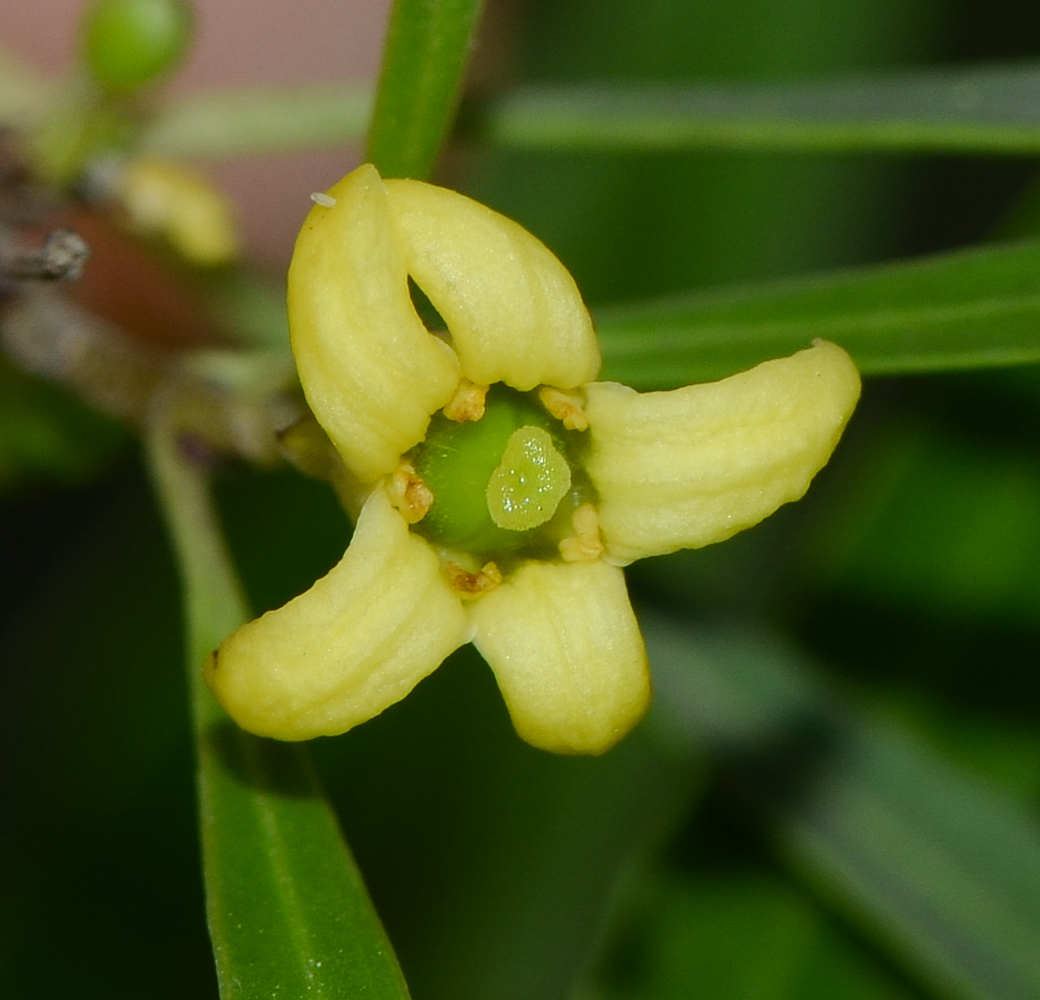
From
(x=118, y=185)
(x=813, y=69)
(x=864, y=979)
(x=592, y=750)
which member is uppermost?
(x=813, y=69)

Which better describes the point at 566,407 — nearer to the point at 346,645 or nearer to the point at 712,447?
the point at 712,447

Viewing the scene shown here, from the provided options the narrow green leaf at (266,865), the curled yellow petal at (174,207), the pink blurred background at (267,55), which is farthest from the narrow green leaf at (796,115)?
the pink blurred background at (267,55)

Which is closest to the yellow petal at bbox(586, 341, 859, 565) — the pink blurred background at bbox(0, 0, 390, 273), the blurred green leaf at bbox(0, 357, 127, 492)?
the blurred green leaf at bbox(0, 357, 127, 492)

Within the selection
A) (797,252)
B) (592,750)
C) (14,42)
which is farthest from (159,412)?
(14,42)

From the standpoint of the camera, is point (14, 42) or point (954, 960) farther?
point (14, 42)

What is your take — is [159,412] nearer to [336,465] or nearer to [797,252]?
[336,465]

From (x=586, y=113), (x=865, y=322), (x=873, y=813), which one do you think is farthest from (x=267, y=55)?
(x=865, y=322)

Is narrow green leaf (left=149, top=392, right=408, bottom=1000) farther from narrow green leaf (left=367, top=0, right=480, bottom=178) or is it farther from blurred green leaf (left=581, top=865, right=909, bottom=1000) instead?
blurred green leaf (left=581, top=865, right=909, bottom=1000)
